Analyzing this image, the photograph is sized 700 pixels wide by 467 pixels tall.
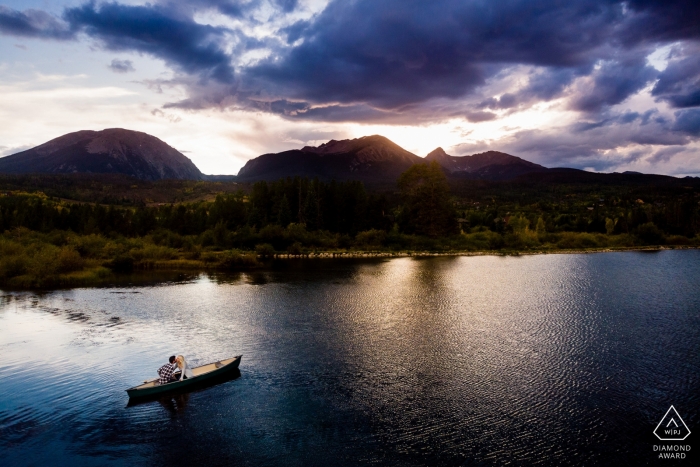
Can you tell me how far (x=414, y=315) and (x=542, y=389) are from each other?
59.2 ft

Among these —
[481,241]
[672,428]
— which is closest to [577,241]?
[481,241]

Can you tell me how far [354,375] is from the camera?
26.7 metres

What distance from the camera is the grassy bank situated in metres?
58.7

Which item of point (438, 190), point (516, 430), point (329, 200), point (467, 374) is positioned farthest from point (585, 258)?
point (516, 430)

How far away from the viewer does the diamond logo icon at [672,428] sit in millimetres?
19598

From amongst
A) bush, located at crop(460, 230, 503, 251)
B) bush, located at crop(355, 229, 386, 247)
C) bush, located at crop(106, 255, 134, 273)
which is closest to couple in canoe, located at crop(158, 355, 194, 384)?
bush, located at crop(106, 255, 134, 273)

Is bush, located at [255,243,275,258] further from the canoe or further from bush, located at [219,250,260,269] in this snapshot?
the canoe

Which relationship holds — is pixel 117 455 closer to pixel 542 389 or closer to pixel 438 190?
pixel 542 389

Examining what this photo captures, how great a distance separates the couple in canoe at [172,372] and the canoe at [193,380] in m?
0.30

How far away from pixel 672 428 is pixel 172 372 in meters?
24.2

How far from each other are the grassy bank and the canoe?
41034 millimetres

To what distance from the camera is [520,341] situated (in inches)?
1335

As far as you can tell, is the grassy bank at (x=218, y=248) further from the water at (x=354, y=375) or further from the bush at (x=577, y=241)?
the water at (x=354, y=375)

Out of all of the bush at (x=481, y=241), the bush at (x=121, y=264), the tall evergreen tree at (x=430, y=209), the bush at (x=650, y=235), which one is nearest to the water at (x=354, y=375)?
the bush at (x=121, y=264)
